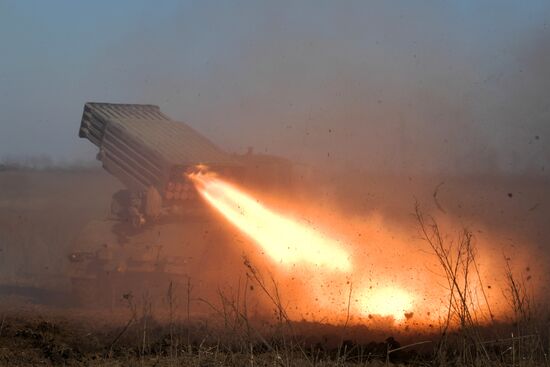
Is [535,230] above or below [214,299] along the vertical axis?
above

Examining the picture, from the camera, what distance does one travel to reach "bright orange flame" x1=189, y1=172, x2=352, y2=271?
14617mm

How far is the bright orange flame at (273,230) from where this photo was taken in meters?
14.6

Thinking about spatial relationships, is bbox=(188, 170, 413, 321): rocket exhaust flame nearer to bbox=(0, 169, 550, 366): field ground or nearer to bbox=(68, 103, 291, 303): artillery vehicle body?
bbox=(68, 103, 291, 303): artillery vehicle body

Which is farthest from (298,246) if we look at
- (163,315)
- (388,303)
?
(163,315)

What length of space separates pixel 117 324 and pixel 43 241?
1221 centimetres

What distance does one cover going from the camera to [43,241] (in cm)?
2292

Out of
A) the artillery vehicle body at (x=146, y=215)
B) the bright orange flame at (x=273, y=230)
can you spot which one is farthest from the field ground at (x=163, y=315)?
the bright orange flame at (x=273, y=230)

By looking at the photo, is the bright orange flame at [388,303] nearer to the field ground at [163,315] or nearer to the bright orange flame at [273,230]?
the bright orange flame at [273,230]

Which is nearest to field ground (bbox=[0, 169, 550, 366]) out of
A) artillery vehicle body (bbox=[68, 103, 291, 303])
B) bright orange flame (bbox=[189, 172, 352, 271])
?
→ artillery vehicle body (bbox=[68, 103, 291, 303])

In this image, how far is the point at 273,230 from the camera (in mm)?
15438

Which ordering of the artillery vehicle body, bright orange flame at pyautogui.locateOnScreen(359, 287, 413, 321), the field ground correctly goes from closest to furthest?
1. the field ground
2. bright orange flame at pyautogui.locateOnScreen(359, 287, 413, 321)
3. the artillery vehicle body

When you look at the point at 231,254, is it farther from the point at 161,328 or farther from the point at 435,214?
the point at 161,328

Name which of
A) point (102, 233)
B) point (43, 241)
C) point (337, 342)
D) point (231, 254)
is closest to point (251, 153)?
point (231, 254)

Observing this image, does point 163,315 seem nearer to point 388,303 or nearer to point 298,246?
point 298,246
